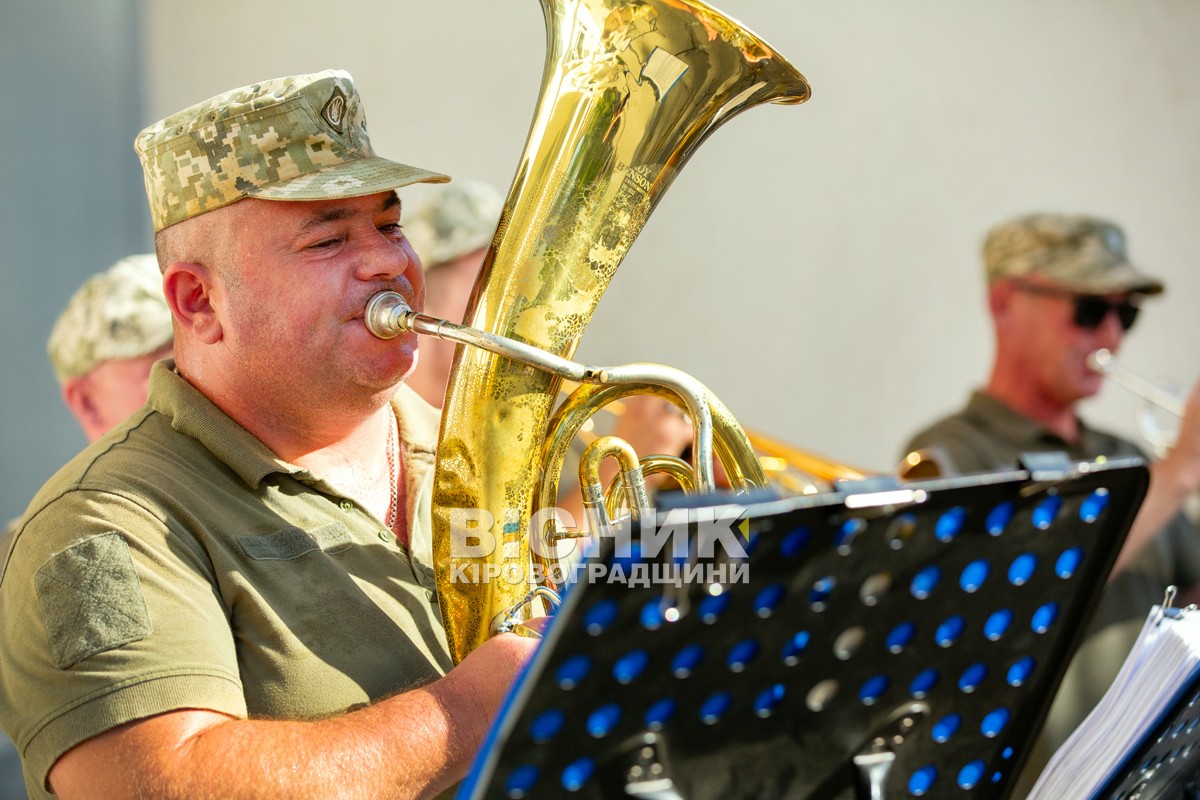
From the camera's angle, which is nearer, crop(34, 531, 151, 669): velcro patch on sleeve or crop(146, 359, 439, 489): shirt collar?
crop(34, 531, 151, 669): velcro patch on sleeve

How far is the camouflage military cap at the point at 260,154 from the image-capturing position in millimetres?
1664

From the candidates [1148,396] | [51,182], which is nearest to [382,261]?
[51,182]

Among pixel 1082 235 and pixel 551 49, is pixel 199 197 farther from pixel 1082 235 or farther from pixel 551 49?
pixel 1082 235

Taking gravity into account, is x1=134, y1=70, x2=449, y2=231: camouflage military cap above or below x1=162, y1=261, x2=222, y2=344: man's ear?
above

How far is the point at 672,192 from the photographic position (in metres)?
4.13

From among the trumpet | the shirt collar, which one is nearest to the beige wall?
the trumpet

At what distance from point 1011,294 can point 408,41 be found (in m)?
1.84

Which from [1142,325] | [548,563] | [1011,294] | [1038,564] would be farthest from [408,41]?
[1142,325]

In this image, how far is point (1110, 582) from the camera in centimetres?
322

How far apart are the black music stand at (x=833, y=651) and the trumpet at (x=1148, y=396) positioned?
239 centimetres

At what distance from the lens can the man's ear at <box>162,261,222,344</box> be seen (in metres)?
1.73

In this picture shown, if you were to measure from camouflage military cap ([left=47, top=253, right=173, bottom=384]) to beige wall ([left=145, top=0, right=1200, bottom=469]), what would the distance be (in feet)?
3.01

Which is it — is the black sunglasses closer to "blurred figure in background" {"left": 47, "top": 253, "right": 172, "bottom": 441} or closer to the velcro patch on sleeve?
"blurred figure in background" {"left": 47, "top": 253, "right": 172, "bottom": 441}

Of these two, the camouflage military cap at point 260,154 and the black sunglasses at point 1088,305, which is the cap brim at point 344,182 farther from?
the black sunglasses at point 1088,305
